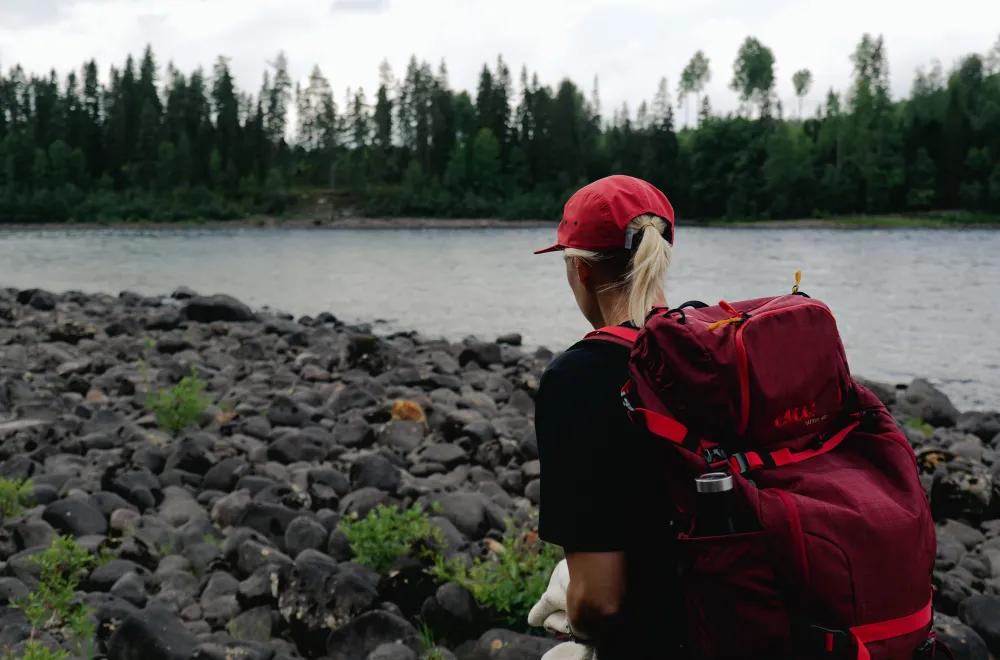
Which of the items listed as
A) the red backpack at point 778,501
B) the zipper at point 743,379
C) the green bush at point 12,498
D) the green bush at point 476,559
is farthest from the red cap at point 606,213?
the green bush at point 12,498

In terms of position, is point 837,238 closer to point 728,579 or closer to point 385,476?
point 385,476

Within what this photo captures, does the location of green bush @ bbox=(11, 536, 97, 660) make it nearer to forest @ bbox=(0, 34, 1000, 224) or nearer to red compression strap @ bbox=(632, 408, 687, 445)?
red compression strap @ bbox=(632, 408, 687, 445)

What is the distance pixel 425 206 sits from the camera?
102688 millimetres

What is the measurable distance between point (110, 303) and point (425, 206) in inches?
3103

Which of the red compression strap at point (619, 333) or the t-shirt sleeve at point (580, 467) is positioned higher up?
the red compression strap at point (619, 333)

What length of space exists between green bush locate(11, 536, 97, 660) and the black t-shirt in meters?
2.84

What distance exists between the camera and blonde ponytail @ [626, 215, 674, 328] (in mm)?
2266

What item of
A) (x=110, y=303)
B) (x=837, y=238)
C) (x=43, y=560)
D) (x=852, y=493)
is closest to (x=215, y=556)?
(x=43, y=560)

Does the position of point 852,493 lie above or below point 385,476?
above

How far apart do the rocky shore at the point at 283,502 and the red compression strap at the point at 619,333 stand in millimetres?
2831

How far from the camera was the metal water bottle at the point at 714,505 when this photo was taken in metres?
1.92

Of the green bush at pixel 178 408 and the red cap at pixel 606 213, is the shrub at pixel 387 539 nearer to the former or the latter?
the red cap at pixel 606 213

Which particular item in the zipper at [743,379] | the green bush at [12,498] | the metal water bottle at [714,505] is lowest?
the green bush at [12,498]

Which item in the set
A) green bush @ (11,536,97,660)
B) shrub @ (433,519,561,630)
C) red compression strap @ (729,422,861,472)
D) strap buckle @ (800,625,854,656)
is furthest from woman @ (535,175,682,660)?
shrub @ (433,519,561,630)
